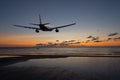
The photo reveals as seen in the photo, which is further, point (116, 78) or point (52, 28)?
point (52, 28)

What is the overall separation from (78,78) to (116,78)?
24.0ft

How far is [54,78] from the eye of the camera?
33312 millimetres

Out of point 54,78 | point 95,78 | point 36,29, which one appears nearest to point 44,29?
point 36,29

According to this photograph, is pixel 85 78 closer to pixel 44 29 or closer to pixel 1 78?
pixel 1 78

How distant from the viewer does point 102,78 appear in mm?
33625

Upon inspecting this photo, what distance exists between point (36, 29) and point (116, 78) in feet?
74.9

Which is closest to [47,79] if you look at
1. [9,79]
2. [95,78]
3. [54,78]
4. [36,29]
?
[54,78]

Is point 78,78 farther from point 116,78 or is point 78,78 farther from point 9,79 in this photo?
point 9,79

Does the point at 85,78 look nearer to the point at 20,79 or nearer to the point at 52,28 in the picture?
the point at 20,79

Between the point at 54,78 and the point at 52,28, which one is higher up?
the point at 52,28

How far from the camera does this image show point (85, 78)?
109 feet

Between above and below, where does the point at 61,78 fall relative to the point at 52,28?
below

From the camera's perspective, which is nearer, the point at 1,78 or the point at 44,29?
the point at 1,78

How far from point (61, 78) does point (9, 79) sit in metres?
9.64
